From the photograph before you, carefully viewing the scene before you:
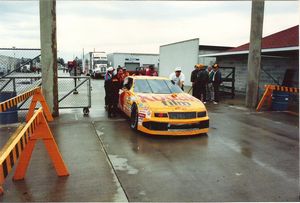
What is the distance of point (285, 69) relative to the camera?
15844 millimetres

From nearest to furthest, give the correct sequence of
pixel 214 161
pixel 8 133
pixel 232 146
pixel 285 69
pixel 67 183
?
1. pixel 67 183
2. pixel 214 161
3. pixel 232 146
4. pixel 8 133
5. pixel 285 69

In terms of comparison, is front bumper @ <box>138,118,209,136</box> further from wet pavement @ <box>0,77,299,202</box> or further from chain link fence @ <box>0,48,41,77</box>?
chain link fence @ <box>0,48,41,77</box>

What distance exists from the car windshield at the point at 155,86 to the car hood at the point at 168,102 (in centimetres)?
39

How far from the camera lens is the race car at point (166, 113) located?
700cm

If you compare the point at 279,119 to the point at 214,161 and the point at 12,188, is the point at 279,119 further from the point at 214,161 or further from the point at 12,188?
the point at 12,188

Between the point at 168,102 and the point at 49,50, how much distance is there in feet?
14.3

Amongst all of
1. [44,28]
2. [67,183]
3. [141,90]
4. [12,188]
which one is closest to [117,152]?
[67,183]

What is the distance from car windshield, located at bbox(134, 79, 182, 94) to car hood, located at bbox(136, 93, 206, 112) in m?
0.39

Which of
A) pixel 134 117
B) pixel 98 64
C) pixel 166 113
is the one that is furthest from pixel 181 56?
pixel 166 113

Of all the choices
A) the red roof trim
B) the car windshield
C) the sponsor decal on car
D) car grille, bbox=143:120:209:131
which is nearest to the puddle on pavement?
car grille, bbox=143:120:209:131

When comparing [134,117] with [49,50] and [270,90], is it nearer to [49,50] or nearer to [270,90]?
[49,50]

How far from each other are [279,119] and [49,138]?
8011 millimetres

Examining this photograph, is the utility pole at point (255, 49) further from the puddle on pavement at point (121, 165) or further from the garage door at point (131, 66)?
the garage door at point (131, 66)

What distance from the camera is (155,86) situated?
28.3 feet
